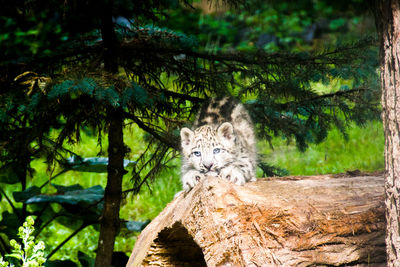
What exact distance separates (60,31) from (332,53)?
3790 millimetres

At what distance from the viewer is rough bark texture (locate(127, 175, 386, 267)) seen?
2549 mm

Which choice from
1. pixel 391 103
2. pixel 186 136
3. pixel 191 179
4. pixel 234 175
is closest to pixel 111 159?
pixel 186 136

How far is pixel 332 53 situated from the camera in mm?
3768

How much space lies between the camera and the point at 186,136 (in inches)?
139

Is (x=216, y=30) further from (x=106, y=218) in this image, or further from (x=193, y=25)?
(x=106, y=218)

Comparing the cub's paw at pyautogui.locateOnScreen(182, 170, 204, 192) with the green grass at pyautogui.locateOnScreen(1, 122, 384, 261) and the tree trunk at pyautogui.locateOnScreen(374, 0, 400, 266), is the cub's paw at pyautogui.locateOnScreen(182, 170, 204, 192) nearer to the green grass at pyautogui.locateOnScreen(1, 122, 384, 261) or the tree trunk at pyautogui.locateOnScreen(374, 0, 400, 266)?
the tree trunk at pyautogui.locateOnScreen(374, 0, 400, 266)

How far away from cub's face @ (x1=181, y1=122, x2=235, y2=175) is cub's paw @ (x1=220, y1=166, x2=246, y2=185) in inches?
7.2

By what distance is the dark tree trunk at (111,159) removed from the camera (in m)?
3.65

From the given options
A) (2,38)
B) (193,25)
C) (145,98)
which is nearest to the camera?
(145,98)

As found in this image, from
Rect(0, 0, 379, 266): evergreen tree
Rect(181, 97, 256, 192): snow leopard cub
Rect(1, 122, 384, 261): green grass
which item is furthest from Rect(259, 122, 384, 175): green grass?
Rect(181, 97, 256, 192): snow leopard cub

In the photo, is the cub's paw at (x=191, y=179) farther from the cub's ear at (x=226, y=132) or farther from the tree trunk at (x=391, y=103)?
the tree trunk at (x=391, y=103)

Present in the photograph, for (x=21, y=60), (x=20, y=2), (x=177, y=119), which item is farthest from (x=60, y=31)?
(x=177, y=119)

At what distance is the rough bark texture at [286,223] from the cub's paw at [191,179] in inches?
10.8

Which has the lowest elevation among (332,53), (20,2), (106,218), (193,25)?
(106,218)
